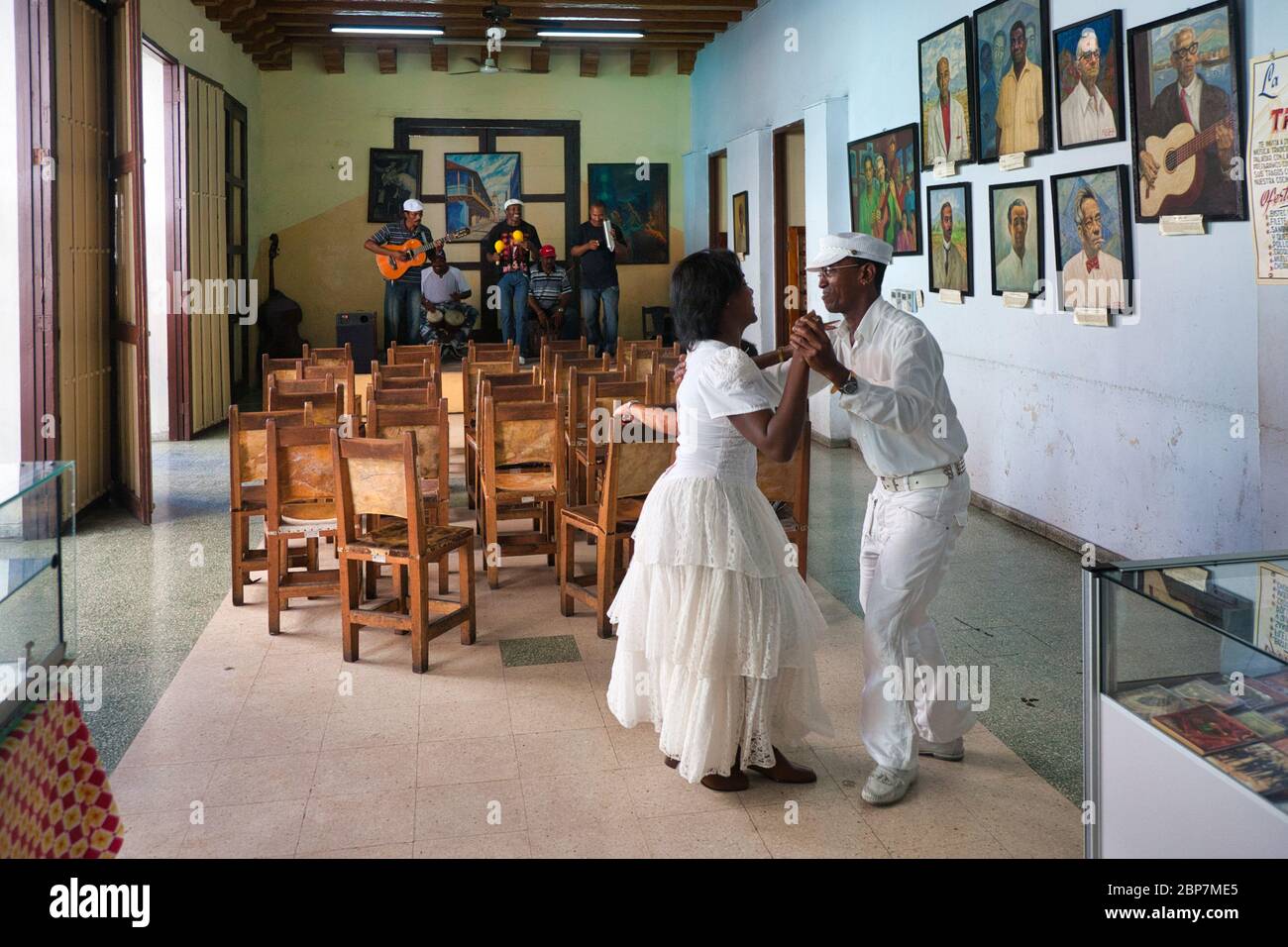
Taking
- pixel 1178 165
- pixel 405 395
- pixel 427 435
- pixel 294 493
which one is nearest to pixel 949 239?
pixel 1178 165

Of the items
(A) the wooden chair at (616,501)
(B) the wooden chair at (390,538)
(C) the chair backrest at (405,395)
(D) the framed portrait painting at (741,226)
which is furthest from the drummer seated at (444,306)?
(B) the wooden chair at (390,538)

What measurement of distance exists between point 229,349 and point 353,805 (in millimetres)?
12024

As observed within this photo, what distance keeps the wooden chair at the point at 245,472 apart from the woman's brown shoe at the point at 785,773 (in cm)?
283

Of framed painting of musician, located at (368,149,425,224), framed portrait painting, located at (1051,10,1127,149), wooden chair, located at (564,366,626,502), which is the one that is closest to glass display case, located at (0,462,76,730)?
wooden chair, located at (564,366,626,502)

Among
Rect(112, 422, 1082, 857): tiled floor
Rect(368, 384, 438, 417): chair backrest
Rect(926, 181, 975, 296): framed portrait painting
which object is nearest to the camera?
Rect(112, 422, 1082, 857): tiled floor

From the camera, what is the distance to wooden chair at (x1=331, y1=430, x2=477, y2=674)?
4.92m

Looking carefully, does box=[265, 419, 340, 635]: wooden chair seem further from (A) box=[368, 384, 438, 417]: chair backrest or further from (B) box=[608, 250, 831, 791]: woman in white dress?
(B) box=[608, 250, 831, 791]: woman in white dress

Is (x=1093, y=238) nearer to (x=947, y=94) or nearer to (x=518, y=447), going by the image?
(x=947, y=94)

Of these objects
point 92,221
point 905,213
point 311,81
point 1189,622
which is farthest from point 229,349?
point 1189,622

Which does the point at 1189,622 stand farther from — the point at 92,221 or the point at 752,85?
the point at 752,85

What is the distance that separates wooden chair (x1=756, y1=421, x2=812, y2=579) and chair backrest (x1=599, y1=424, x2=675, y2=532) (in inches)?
17.1

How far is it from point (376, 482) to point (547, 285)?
466 inches

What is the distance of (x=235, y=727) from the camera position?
14.4 feet

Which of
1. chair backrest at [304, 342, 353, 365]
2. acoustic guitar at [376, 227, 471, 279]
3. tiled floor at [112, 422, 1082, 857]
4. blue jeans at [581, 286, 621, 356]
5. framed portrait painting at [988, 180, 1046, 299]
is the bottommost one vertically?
tiled floor at [112, 422, 1082, 857]
